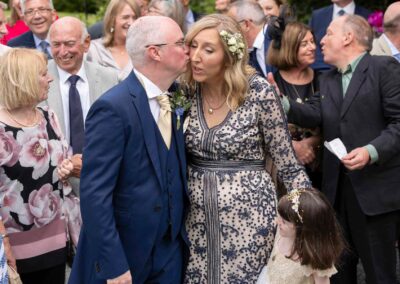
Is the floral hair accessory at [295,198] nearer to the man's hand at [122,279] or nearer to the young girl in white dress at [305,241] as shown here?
the young girl in white dress at [305,241]

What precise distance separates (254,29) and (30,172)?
2.89m

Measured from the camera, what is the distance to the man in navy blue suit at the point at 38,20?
6.66 metres

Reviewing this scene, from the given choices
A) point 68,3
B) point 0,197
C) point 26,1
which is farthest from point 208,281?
point 68,3

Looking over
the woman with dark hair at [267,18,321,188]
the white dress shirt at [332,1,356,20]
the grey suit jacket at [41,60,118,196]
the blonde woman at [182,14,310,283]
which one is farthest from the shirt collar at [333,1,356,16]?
the blonde woman at [182,14,310,283]

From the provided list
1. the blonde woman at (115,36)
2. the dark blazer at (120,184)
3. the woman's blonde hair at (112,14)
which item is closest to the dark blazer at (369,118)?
the dark blazer at (120,184)

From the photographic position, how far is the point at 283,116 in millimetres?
4020

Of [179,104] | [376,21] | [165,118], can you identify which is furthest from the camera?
[376,21]

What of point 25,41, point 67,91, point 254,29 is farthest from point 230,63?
point 25,41

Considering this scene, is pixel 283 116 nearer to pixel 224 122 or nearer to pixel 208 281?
pixel 224 122

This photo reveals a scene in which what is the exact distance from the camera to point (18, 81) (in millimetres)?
4219

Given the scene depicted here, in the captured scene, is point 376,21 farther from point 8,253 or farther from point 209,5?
point 209,5

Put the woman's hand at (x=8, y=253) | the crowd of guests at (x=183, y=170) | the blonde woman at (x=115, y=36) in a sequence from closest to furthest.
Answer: the crowd of guests at (x=183, y=170) < the woman's hand at (x=8, y=253) < the blonde woman at (x=115, y=36)

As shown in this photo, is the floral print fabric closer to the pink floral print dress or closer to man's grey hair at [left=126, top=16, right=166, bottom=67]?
the pink floral print dress

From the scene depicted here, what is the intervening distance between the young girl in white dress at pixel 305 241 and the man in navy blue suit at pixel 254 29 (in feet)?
8.37
